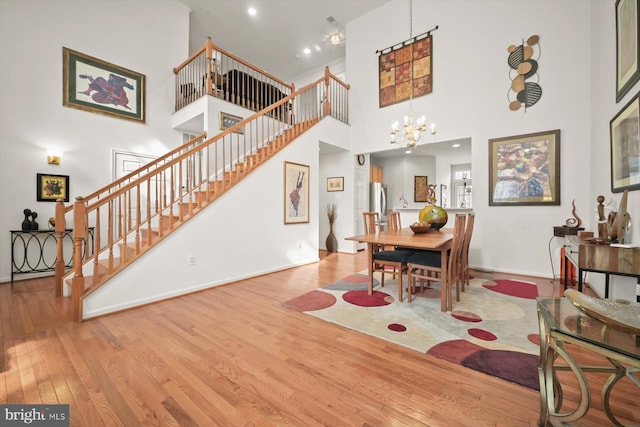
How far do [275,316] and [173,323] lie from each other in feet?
3.12

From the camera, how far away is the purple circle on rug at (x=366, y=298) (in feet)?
9.62

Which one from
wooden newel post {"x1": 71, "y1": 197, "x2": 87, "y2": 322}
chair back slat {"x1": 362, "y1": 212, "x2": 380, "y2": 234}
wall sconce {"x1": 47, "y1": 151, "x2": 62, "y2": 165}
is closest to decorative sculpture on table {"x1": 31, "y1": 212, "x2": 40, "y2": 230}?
wall sconce {"x1": 47, "y1": 151, "x2": 62, "y2": 165}

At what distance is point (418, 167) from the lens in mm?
7801

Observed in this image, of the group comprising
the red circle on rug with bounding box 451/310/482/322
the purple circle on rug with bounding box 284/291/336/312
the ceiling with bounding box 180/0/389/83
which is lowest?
the purple circle on rug with bounding box 284/291/336/312

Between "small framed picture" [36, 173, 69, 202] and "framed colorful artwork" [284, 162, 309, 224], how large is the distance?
3.62 m

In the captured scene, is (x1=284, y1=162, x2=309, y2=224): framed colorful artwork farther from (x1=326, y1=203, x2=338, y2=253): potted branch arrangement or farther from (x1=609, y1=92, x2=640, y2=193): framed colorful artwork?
(x1=609, y1=92, x2=640, y2=193): framed colorful artwork

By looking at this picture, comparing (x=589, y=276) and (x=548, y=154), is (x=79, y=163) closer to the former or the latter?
(x=548, y=154)

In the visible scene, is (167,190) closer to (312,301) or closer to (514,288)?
(312,301)

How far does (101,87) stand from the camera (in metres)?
4.75

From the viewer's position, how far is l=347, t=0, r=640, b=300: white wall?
11.7ft

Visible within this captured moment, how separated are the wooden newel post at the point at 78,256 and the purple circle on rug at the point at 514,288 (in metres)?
4.68

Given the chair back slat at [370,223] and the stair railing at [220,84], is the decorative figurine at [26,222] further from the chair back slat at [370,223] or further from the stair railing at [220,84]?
the chair back slat at [370,223]

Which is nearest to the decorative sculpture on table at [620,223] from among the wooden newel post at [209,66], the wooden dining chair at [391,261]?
the wooden dining chair at [391,261]

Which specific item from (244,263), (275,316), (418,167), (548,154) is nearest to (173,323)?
(275,316)
